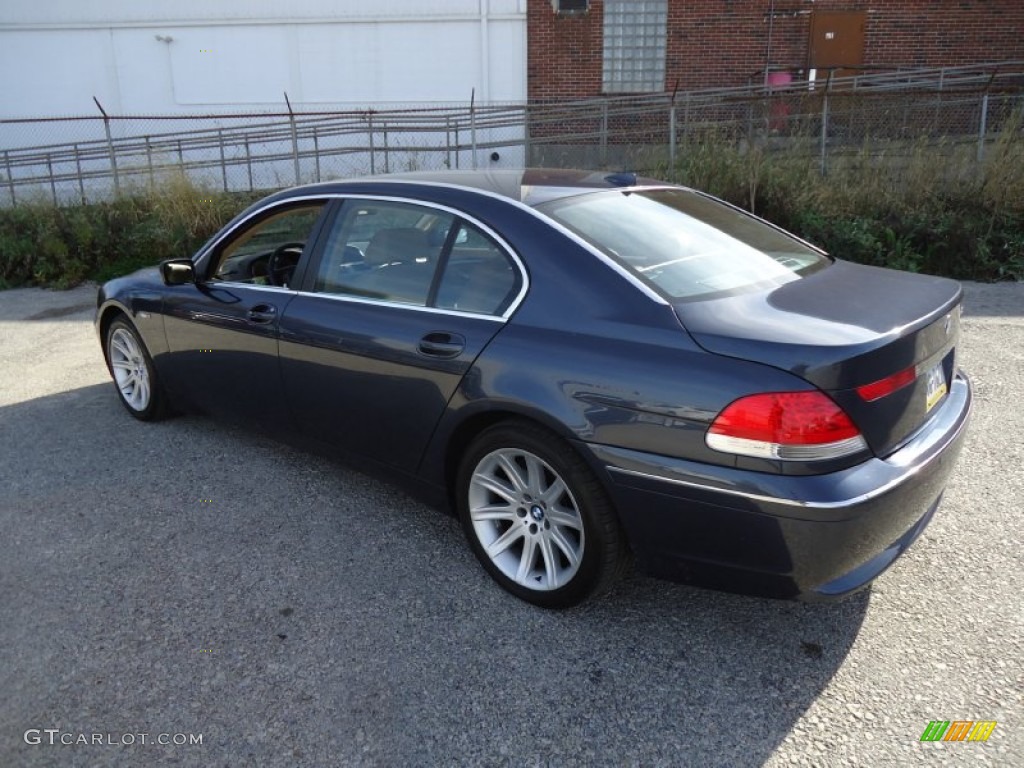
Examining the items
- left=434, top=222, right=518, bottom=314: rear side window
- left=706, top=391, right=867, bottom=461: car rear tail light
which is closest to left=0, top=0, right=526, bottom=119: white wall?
left=434, top=222, right=518, bottom=314: rear side window

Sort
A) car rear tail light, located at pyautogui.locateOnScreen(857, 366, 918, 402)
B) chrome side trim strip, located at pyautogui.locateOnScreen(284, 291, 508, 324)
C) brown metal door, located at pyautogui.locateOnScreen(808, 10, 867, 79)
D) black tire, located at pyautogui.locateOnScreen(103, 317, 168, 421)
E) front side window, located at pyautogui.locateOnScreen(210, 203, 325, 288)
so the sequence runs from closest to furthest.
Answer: car rear tail light, located at pyautogui.locateOnScreen(857, 366, 918, 402) → chrome side trim strip, located at pyautogui.locateOnScreen(284, 291, 508, 324) → front side window, located at pyautogui.locateOnScreen(210, 203, 325, 288) → black tire, located at pyautogui.locateOnScreen(103, 317, 168, 421) → brown metal door, located at pyautogui.locateOnScreen(808, 10, 867, 79)

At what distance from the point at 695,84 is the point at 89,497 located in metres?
17.5

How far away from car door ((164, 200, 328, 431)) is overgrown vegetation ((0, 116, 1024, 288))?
7071 mm

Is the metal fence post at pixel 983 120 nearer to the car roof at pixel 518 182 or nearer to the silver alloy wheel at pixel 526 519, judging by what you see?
the car roof at pixel 518 182

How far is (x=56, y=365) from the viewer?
6672mm

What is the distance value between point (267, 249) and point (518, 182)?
1.84 m

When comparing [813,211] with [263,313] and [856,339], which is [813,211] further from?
[856,339]

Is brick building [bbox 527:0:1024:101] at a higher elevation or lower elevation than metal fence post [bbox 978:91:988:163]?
higher

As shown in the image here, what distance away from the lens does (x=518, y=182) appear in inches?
138

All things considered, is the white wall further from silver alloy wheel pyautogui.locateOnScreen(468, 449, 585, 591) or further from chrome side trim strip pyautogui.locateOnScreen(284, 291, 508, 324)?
silver alloy wheel pyautogui.locateOnScreen(468, 449, 585, 591)

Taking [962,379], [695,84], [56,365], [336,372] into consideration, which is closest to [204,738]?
[336,372]

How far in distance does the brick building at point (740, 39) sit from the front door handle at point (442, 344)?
16.8 meters

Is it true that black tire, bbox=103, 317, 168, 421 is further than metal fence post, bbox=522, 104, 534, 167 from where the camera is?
No

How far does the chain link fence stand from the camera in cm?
1070
